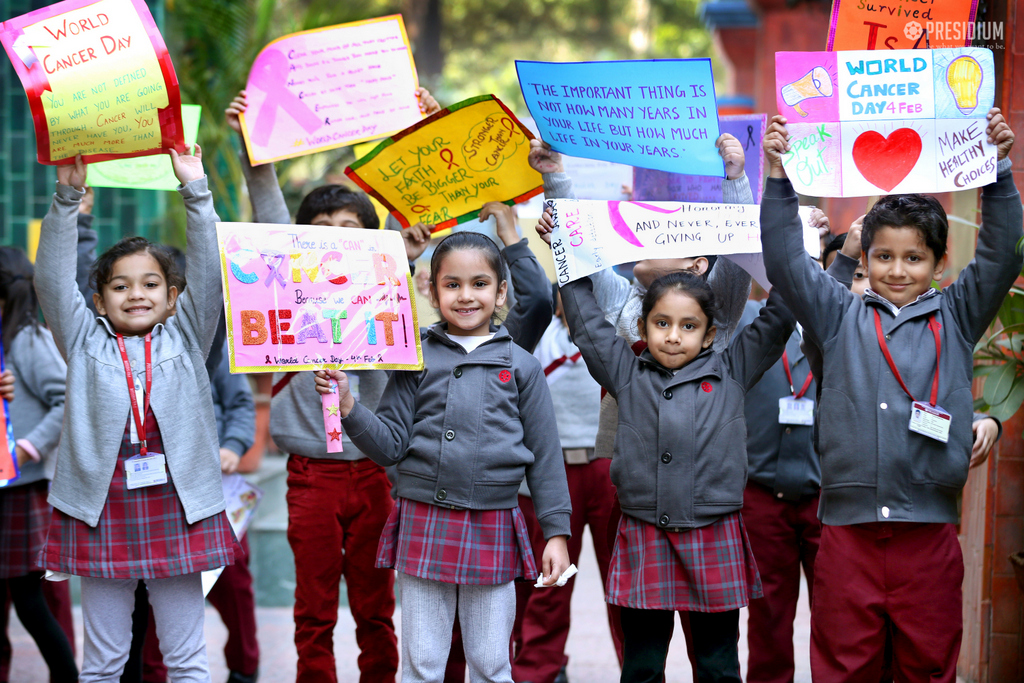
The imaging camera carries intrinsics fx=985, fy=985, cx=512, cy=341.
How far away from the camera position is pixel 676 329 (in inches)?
112

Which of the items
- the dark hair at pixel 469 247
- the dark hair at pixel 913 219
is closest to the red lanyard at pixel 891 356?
the dark hair at pixel 913 219

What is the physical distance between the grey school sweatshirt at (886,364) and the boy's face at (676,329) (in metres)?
0.25

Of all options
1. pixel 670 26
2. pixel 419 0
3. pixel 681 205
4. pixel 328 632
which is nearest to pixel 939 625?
pixel 681 205

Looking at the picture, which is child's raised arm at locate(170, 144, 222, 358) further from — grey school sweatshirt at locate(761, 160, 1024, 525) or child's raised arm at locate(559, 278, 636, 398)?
grey school sweatshirt at locate(761, 160, 1024, 525)

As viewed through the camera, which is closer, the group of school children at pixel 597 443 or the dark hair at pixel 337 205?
the group of school children at pixel 597 443

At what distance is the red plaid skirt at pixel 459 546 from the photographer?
2.74m

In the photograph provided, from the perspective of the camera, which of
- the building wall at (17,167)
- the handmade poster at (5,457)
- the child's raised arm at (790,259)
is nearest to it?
the child's raised arm at (790,259)

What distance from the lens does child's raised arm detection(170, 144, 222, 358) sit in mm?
3059

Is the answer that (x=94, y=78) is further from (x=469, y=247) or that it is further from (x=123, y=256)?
(x=469, y=247)

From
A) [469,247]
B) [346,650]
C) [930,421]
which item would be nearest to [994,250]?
[930,421]

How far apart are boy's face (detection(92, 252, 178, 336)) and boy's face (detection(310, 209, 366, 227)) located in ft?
2.13

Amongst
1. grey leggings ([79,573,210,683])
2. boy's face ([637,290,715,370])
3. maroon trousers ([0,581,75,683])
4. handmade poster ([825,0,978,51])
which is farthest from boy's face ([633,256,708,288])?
maroon trousers ([0,581,75,683])

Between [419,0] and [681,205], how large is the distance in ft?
51.1

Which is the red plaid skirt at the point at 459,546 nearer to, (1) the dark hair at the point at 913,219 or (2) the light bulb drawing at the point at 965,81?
(1) the dark hair at the point at 913,219
